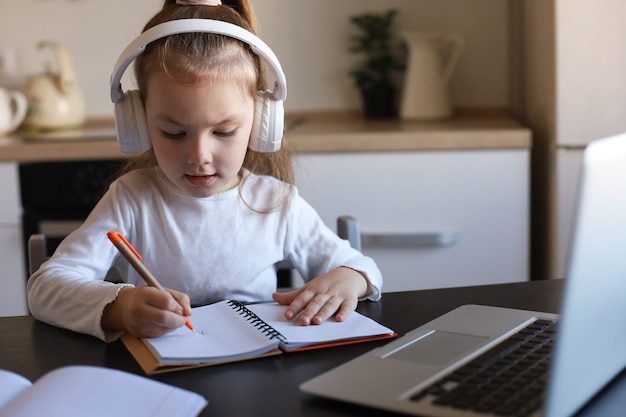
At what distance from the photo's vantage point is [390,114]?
2.78 meters

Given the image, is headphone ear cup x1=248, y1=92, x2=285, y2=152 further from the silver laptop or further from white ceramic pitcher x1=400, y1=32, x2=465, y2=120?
white ceramic pitcher x1=400, y1=32, x2=465, y2=120

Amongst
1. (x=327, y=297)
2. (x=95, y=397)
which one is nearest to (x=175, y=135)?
(x=327, y=297)

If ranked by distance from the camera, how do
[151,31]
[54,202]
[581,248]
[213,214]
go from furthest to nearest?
[54,202]
[213,214]
[151,31]
[581,248]

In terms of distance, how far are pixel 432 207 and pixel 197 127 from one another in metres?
1.20

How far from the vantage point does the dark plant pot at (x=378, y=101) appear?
273 centimetres

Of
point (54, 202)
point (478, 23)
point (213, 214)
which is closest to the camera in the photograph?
point (213, 214)

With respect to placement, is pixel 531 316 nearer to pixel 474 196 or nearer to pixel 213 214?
pixel 213 214

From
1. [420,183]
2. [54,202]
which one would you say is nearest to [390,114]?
[420,183]

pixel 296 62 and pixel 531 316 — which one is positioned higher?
pixel 296 62

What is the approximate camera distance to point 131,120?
1.26 meters

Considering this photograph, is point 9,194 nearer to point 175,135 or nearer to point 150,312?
point 175,135

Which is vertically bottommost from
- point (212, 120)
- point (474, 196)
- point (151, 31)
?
point (474, 196)

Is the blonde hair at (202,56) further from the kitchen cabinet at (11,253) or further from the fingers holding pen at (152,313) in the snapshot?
the kitchen cabinet at (11,253)

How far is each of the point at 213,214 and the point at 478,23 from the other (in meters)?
1.68
